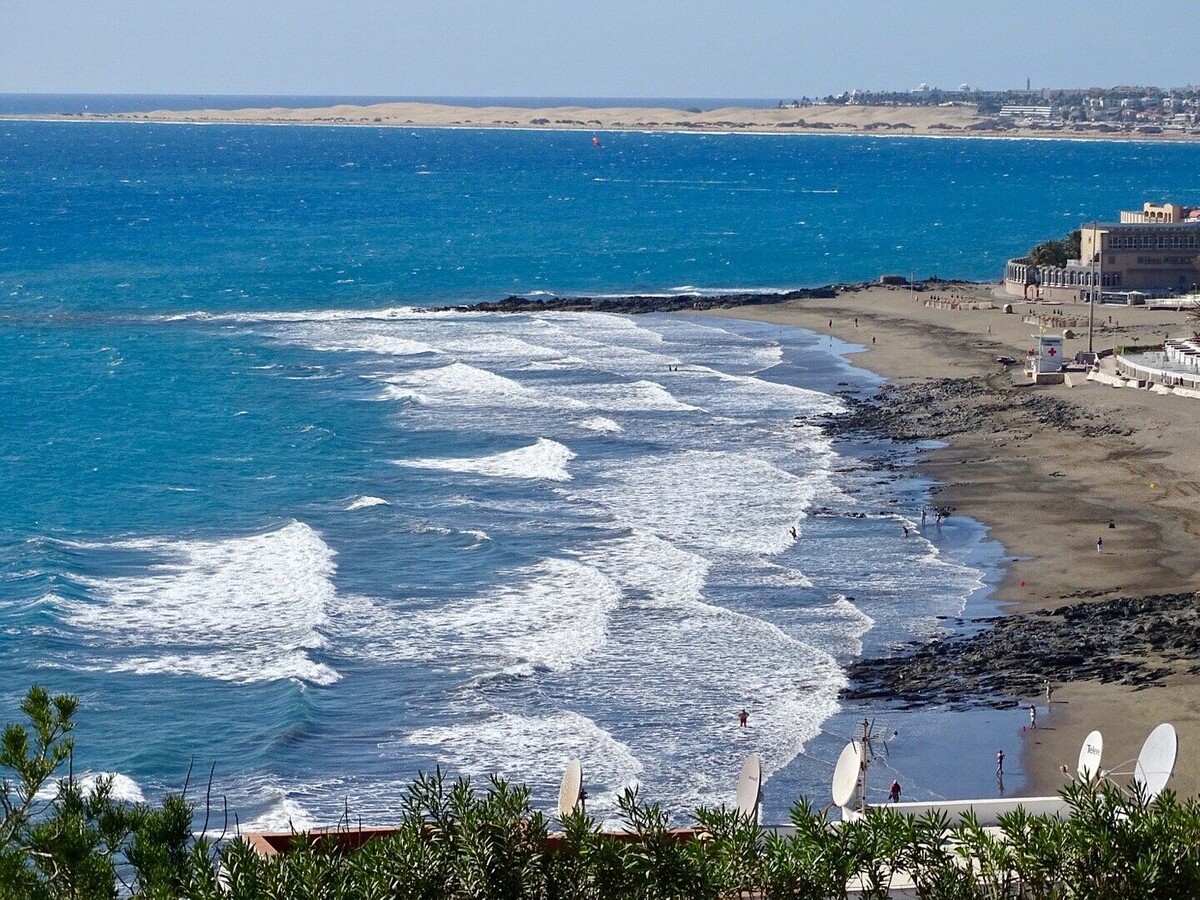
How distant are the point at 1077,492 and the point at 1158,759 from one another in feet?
110

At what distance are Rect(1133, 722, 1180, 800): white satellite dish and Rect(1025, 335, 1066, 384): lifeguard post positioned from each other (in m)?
52.9

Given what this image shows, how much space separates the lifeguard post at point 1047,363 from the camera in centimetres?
7462

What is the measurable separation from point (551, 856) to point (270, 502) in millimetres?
40463

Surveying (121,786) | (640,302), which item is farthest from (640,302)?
(121,786)

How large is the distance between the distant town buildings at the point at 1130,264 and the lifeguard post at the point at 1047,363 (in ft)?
77.1

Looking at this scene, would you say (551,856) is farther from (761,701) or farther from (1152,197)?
(1152,197)

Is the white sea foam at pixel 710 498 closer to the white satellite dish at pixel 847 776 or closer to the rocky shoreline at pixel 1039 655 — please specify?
the rocky shoreline at pixel 1039 655

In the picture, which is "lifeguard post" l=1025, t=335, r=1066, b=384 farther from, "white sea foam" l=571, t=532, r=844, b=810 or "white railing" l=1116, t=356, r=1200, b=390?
"white sea foam" l=571, t=532, r=844, b=810

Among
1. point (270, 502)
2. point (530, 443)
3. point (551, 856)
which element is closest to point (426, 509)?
point (270, 502)

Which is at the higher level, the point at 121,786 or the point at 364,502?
the point at 364,502

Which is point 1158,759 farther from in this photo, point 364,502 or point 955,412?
point 955,412

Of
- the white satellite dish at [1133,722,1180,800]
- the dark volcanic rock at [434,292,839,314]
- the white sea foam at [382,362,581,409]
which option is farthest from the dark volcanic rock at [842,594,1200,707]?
the dark volcanic rock at [434,292,839,314]

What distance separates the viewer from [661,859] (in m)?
16.5

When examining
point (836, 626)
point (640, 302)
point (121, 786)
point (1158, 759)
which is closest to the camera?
point (1158, 759)
